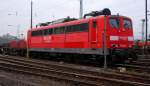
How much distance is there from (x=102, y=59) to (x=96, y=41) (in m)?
1.18

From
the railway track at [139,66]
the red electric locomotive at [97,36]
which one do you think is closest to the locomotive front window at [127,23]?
the red electric locomotive at [97,36]

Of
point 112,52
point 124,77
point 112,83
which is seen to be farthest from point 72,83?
point 112,52

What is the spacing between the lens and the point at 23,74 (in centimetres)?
1393

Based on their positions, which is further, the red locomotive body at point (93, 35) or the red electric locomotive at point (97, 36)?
the red locomotive body at point (93, 35)

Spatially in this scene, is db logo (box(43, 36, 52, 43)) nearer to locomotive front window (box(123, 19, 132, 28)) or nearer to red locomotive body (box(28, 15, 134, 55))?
red locomotive body (box(28, 15, 134, 55))

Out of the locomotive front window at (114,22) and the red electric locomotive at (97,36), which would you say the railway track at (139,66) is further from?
the locomotive front window at (114,22)

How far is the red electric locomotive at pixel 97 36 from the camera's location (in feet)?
56.8

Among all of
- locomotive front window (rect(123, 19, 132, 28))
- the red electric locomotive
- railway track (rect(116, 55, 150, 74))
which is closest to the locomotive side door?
the red electric locomotive

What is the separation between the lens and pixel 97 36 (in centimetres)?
1783

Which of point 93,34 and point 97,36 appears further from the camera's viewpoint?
point 93,34

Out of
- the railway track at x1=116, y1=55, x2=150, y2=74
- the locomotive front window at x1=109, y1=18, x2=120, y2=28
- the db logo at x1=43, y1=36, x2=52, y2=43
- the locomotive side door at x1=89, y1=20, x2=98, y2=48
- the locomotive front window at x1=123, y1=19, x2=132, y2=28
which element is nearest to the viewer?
the railway track at x1=116, y1=55, x2=150, y2=74

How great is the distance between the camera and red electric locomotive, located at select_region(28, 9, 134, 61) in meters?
17.3

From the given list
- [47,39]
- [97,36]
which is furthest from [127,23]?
[47,39]

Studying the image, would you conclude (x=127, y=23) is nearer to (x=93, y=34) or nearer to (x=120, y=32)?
(x=120, y=32)
